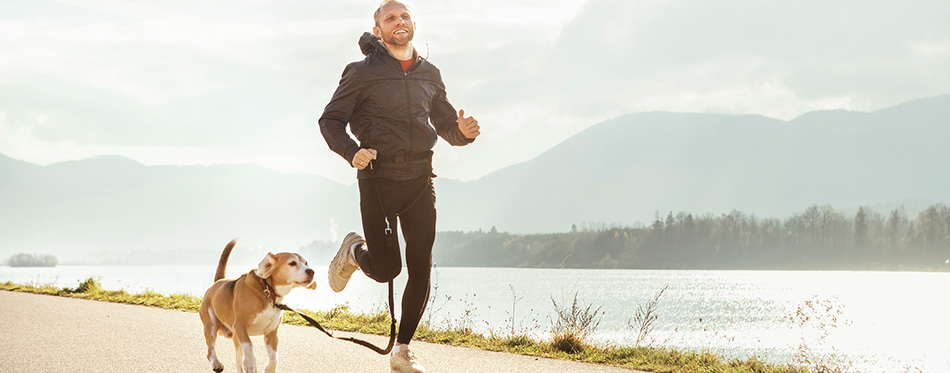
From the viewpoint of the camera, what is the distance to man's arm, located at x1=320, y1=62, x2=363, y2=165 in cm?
484

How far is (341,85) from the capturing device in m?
4.96

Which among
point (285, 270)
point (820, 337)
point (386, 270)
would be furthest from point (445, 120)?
point (820, 337)

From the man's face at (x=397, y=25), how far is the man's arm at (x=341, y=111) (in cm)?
33

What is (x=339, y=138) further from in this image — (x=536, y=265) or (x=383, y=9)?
(x=536, y=265)

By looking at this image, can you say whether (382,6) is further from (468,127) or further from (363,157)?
(363,157)

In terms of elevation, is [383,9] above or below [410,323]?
above

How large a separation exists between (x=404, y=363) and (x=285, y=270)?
101 cm

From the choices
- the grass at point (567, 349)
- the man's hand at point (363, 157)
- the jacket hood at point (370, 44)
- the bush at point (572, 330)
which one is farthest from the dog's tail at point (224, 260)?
the bush at point (572, 330)

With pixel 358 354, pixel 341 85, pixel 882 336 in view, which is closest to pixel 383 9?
pixel 341 85

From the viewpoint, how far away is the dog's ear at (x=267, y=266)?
4508mm

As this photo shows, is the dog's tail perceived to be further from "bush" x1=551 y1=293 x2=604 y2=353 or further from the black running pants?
"bush" x1=551 y1=293 x2=604 y2=353

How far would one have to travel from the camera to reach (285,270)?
4.56m

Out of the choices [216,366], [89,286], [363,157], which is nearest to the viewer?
[363,157]

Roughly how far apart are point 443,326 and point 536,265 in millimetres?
191592
